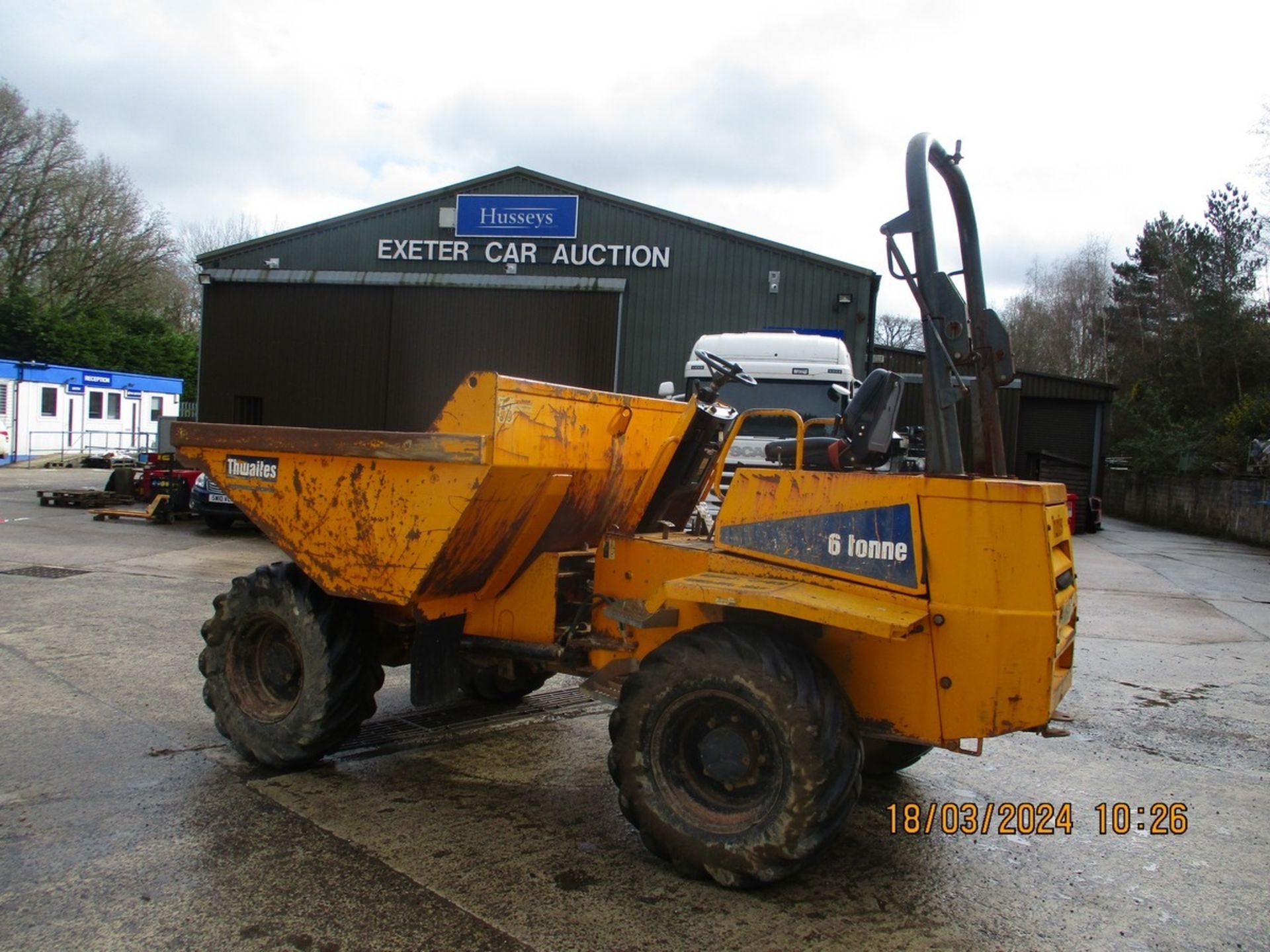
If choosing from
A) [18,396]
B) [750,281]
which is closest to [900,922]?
[750,281]

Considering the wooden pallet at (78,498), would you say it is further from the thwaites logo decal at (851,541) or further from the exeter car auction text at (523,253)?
the thwaites logo decal at (851,541)

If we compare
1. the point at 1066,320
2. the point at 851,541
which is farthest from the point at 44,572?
the point at 1066,320

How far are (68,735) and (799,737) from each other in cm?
415

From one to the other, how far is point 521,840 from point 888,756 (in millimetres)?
1958

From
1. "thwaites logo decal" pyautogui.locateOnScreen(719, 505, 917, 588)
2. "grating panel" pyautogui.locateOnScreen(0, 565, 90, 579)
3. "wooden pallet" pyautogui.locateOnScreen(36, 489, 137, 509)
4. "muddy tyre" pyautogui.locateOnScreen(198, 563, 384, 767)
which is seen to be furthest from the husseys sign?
"thwaites logo decal" pyautogui.locateOnScreen(719, 505, 917, 588)

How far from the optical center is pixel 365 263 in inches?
810

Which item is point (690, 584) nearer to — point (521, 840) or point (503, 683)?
point (521, 840)

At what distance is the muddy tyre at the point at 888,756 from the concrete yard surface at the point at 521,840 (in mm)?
83

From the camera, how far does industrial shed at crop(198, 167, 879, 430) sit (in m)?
19.2

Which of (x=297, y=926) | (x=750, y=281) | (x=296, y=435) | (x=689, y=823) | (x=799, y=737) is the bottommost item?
(x=297, y=926)

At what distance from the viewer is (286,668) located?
5211 mm

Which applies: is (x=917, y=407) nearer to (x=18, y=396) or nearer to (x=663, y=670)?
(x=663, y=670)

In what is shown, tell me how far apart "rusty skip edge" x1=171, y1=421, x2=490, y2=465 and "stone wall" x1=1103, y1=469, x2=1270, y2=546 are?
23117mm

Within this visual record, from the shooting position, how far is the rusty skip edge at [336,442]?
13.9 feet
